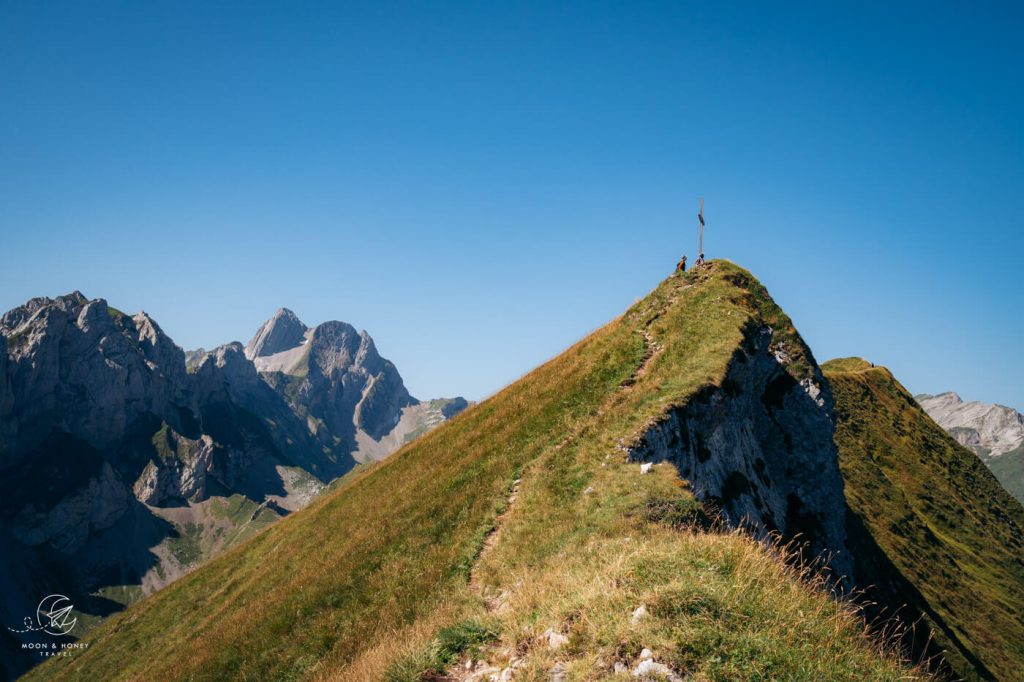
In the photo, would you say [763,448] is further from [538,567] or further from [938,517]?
[938,517]

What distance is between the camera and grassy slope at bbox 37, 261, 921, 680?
9.02 m

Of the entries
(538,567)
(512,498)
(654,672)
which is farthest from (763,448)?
(654,672)

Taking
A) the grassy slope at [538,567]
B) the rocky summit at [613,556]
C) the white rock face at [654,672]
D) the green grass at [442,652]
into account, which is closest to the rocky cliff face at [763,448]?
the rocky summit at [613,556]

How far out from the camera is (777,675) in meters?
7.90

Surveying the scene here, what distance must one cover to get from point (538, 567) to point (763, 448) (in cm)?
2747

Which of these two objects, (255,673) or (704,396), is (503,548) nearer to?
(255,673)

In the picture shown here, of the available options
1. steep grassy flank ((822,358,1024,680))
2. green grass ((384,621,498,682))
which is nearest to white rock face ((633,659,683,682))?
green grass ((384,621,498,682))

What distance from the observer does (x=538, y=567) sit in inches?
674

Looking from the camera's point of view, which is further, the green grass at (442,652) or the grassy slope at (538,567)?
the green grass at (442,652)

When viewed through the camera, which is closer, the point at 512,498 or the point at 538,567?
the point at 538,567

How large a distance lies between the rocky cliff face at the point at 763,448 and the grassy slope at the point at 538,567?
1403 millimetres

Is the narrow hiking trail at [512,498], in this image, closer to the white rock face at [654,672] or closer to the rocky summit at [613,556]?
the rocky summit at [613,556]

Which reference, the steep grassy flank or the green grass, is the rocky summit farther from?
the steep grassy flank

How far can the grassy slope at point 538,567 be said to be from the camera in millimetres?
9023
